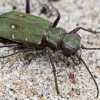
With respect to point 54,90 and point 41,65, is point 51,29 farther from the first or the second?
point 54,90

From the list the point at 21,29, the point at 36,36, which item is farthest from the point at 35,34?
the point at 21,29

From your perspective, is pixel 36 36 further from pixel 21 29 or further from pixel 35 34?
pixel 21 29

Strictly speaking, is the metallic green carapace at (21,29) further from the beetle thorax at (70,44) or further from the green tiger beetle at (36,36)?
the beetle thorax at (70,44)

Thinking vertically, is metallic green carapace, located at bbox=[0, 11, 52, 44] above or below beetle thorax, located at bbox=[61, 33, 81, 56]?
above

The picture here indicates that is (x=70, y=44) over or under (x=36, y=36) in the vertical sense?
under

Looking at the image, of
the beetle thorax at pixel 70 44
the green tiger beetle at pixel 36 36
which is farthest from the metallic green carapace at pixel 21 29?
the beetle thorax at pixel 70 44

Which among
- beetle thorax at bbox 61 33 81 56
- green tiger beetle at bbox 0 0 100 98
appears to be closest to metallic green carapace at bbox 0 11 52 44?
green tiger beetle at bbox 0 0 100 98

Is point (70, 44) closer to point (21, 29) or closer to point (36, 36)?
point (36, 36)

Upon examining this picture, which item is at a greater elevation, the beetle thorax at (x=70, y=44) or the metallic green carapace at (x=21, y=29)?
the metallic green carapace at (x=21, y=29)

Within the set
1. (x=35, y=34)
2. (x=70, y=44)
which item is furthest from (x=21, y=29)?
(x=70, y=44)

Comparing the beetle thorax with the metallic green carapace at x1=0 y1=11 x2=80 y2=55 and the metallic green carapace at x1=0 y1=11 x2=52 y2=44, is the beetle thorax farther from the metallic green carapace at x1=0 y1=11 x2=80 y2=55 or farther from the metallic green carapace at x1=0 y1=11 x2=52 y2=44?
the metallic green carapace at x1=0 y1=11 x2=52 y2=44

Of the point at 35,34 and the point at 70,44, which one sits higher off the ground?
the point at 35,34
